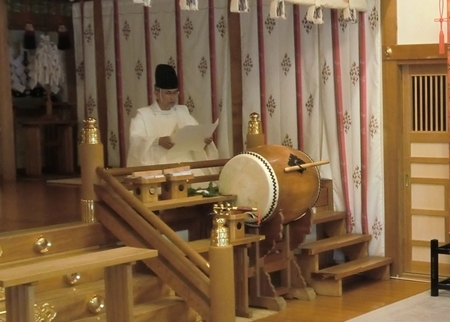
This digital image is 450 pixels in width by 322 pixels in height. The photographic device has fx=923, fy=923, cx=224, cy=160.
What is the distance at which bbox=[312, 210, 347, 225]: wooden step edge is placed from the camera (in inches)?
309

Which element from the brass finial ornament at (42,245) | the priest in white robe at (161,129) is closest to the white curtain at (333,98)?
the priest in white robe at (161,129)

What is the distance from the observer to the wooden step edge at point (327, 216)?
7.84m

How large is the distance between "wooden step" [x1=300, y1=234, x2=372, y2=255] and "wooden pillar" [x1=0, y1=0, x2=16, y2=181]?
3.37 m

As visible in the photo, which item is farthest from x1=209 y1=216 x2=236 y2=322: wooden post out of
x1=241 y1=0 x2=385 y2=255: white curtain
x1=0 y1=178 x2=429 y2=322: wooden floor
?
x1=241 y1=0 x2=385 y2=255: white curtain

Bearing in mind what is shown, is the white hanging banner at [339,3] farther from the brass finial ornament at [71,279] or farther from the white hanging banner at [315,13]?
the brass finial ornament at [71,279]

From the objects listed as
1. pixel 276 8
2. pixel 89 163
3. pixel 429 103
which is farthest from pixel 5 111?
pixel 429 103

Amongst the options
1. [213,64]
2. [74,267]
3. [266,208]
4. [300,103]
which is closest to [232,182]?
[266,208]

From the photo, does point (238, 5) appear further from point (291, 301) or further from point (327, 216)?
point (291, 301)

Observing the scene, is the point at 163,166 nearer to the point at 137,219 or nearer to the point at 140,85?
the point at 137,219

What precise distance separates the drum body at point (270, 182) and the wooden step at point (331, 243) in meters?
0.49

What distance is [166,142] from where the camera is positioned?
753 cm

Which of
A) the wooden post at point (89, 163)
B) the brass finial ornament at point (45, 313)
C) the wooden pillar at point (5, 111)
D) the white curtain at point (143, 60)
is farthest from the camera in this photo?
the wooden pillar at point (5, 111)

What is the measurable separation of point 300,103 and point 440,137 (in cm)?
129

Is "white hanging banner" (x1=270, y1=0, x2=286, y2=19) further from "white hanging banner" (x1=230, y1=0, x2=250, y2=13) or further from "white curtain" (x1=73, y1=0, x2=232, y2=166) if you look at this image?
"white curtain" (x1=73, y1=0, x2=232, y2=166)
